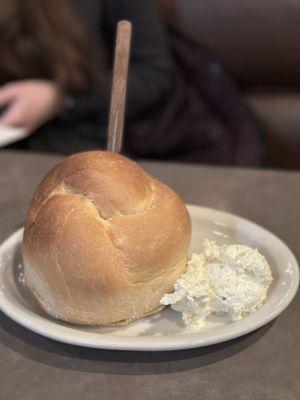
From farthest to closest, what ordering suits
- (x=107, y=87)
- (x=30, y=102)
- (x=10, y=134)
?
(x=107, y=87) < (x=30, y=102) < (x=10, y=134)

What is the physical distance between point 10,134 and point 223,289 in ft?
2.39

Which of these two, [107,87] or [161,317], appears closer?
[161,317]

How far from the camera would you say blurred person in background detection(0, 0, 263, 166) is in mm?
1493

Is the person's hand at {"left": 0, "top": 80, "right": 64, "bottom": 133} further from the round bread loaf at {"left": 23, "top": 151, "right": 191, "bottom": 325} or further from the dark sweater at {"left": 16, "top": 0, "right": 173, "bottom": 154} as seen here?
the round bread loaf at {"left": 23, "top": 151, "right": 191, "bottom": 325}

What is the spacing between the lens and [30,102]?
4.85 ft

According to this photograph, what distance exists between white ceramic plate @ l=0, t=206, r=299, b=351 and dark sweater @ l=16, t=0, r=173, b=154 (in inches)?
30.8

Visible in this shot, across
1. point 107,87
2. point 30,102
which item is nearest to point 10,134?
point 30,102

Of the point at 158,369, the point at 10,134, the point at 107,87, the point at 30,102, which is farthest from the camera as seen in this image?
the point at 107,87

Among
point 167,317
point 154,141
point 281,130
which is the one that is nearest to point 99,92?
point 154,141

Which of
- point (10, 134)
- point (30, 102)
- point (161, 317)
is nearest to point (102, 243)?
point (161, 317)

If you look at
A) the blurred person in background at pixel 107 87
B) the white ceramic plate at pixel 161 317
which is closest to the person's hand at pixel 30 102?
the blurred person in background at pixel 107 87

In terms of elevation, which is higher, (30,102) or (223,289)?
(223,289)

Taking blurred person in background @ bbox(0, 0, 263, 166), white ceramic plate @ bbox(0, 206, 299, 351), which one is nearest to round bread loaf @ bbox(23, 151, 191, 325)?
white ceramic plate @ bbox(0, 206, 299, 351)

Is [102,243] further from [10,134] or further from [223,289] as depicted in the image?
[10,134]
